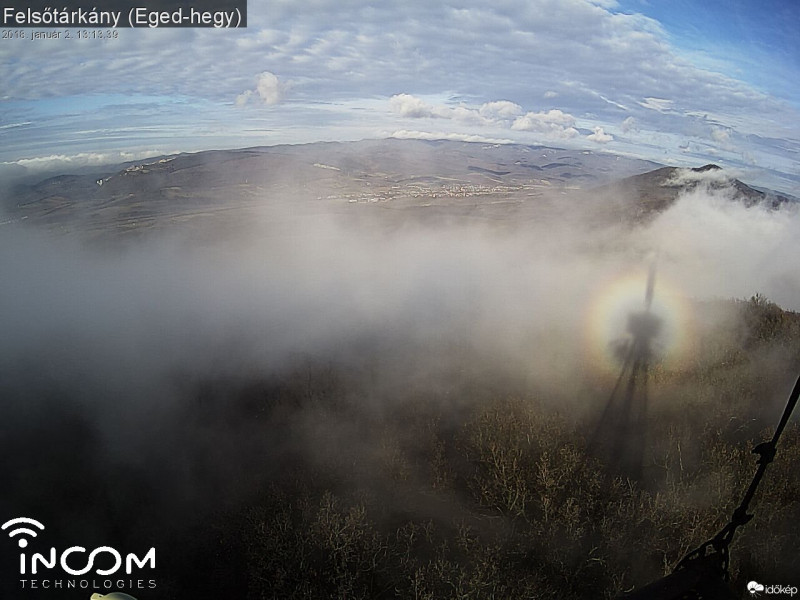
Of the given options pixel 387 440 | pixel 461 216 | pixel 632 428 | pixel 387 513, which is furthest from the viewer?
pixel 461 216

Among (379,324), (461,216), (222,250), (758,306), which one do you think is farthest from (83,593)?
(461,216)

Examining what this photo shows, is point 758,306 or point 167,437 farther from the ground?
point 758,306

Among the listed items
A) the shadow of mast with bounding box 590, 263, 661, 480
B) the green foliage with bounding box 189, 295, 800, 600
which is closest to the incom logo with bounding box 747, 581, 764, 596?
the green foliage with bounding box 189, 295, 800, 600

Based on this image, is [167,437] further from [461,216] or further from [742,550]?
[461,216]

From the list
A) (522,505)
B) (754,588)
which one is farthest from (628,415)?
(754,588)

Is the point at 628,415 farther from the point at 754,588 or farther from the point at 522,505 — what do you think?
the point at 754,588

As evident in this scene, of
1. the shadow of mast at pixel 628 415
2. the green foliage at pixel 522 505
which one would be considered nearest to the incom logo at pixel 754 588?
the green foliage at pixel 522 505

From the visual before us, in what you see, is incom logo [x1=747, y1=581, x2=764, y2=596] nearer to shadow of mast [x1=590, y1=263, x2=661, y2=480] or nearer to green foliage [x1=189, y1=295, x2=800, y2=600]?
green foliage [x1=189, y1=295, x2=800, y2=600]

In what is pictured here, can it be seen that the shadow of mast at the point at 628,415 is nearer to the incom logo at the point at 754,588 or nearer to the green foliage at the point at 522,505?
the green foliage at the point at 522,505
